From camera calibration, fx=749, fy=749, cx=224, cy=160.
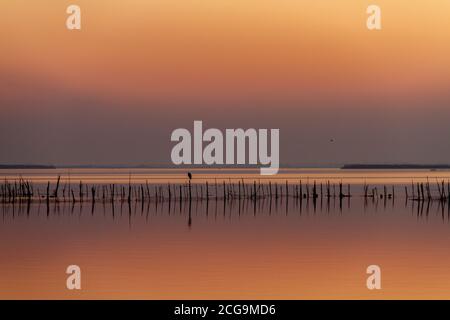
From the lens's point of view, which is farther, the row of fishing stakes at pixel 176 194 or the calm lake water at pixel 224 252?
the row of fishing stakes at pixel 176 194

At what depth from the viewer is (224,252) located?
1878 centimetres

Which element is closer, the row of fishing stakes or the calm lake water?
the calm lake water

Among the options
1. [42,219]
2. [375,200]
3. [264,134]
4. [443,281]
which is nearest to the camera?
[443,281]

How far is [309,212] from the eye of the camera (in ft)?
104

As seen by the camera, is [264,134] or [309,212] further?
[264,134]

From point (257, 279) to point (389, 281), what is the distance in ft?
8.43

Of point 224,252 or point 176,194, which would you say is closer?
point 224,252

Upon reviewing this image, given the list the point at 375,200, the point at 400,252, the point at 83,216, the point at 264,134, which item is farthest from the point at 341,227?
the point at 264,134

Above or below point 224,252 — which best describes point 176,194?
below

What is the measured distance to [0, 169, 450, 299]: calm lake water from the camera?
13.7 meters

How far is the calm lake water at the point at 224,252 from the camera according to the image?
1374cm
